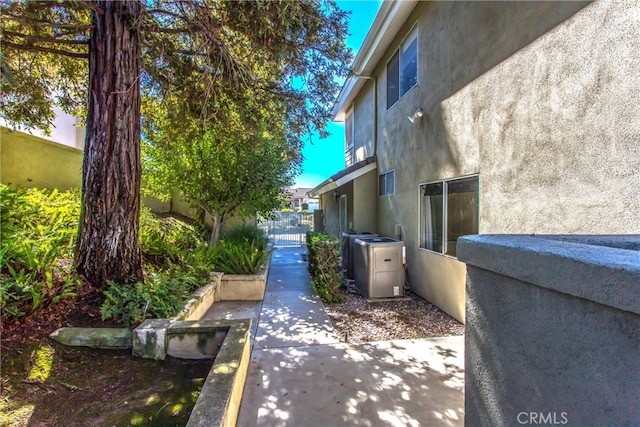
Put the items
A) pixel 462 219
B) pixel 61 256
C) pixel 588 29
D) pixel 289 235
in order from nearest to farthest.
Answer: pixel 588 29
pixel 61 256
pixel 462 219
pixel 289 235

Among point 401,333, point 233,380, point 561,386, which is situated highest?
point 561,386

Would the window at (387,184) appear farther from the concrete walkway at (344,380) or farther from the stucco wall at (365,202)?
the concrete walkway at (344,380)

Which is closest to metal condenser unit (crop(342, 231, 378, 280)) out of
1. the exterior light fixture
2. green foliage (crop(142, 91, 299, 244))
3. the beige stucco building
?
the beige stucco building

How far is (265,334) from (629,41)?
5.22 m

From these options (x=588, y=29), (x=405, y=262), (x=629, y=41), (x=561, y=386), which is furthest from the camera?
(x=405, y=262)

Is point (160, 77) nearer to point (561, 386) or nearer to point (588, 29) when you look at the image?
point (588, 29)

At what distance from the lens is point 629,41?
2.67m

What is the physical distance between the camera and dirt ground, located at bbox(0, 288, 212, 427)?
2254 mm

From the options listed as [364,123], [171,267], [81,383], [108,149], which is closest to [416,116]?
[364,123]

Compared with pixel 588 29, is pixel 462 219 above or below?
below

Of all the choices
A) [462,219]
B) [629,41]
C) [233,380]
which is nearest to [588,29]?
[629,41]

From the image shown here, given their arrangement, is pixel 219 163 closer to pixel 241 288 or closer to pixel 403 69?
pixel 241 288

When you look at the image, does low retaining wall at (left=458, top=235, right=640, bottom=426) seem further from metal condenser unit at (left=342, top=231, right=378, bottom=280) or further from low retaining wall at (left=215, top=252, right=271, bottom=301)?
metal condenser unit at (left=342, top=231, right=378, bottom=280)

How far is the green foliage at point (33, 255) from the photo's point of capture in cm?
328
